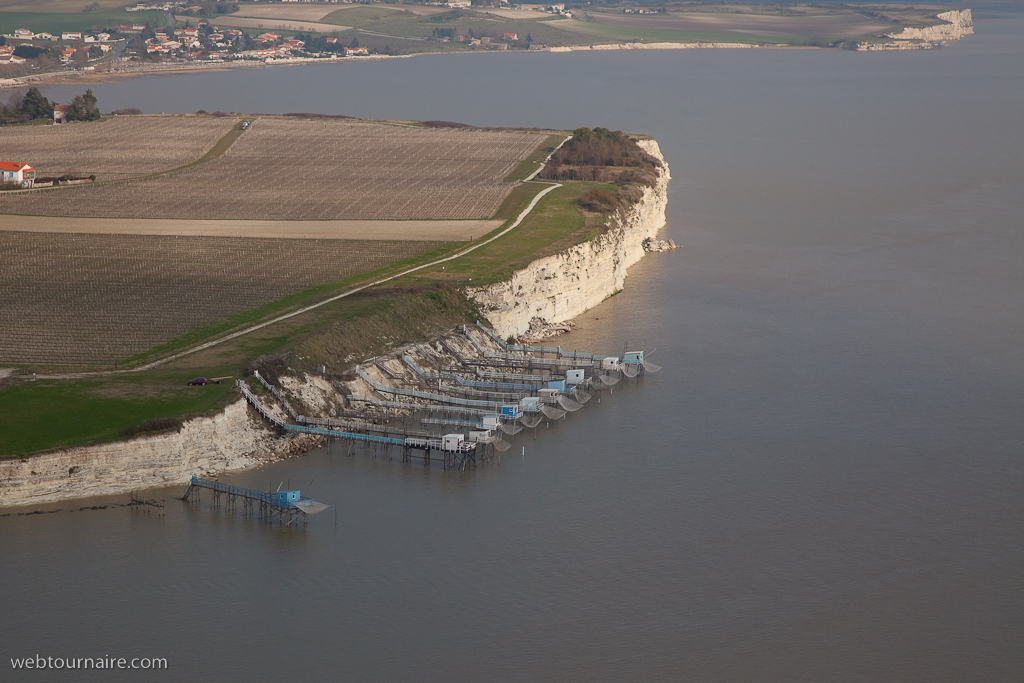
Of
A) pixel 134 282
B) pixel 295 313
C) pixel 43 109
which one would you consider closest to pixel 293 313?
pixel 295 313

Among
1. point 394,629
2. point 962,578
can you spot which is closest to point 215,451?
point 394,629

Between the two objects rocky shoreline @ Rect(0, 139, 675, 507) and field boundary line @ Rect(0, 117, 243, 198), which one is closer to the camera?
rocky shoreline @ Rect(0, 139, 675, 507)

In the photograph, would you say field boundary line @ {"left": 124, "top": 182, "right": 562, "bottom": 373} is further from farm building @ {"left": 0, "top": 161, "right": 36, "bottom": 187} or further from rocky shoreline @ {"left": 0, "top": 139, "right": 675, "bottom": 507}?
farm building @ {"left": 0, "top": 161, "right": 36, "bottom": 187}

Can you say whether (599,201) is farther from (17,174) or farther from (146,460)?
(146,460)

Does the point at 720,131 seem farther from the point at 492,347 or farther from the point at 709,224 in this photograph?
the point at 492,347

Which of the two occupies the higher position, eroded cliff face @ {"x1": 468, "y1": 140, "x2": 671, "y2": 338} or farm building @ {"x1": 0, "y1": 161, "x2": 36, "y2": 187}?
farm building @ {"x1": 0, "y1": 161, "x2": 36, "y2": 187}

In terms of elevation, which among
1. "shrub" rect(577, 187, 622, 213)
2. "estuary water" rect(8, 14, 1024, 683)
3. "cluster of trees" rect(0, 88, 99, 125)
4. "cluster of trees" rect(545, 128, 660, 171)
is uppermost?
"cluster of trees" rect(0, 88, 99, 125)

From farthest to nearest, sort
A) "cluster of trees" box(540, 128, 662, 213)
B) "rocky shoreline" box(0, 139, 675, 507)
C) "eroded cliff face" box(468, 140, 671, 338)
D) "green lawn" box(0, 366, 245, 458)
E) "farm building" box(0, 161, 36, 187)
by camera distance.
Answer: "farm building" box(0, 161, 36, 187) → "cluster of trees" box(540, 128, 662, 213) → "eroded cliff face" box(468, 140, 671, 338) → "green lawn" box(0, 366, 245, 458) → "rocky shoreline" box(0, 139, 675, 507)

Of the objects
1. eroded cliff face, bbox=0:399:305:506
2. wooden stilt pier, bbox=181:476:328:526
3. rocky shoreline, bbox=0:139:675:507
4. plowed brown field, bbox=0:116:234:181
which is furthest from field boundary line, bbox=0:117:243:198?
wooden stilt pier, bbox=181:476:328:526
